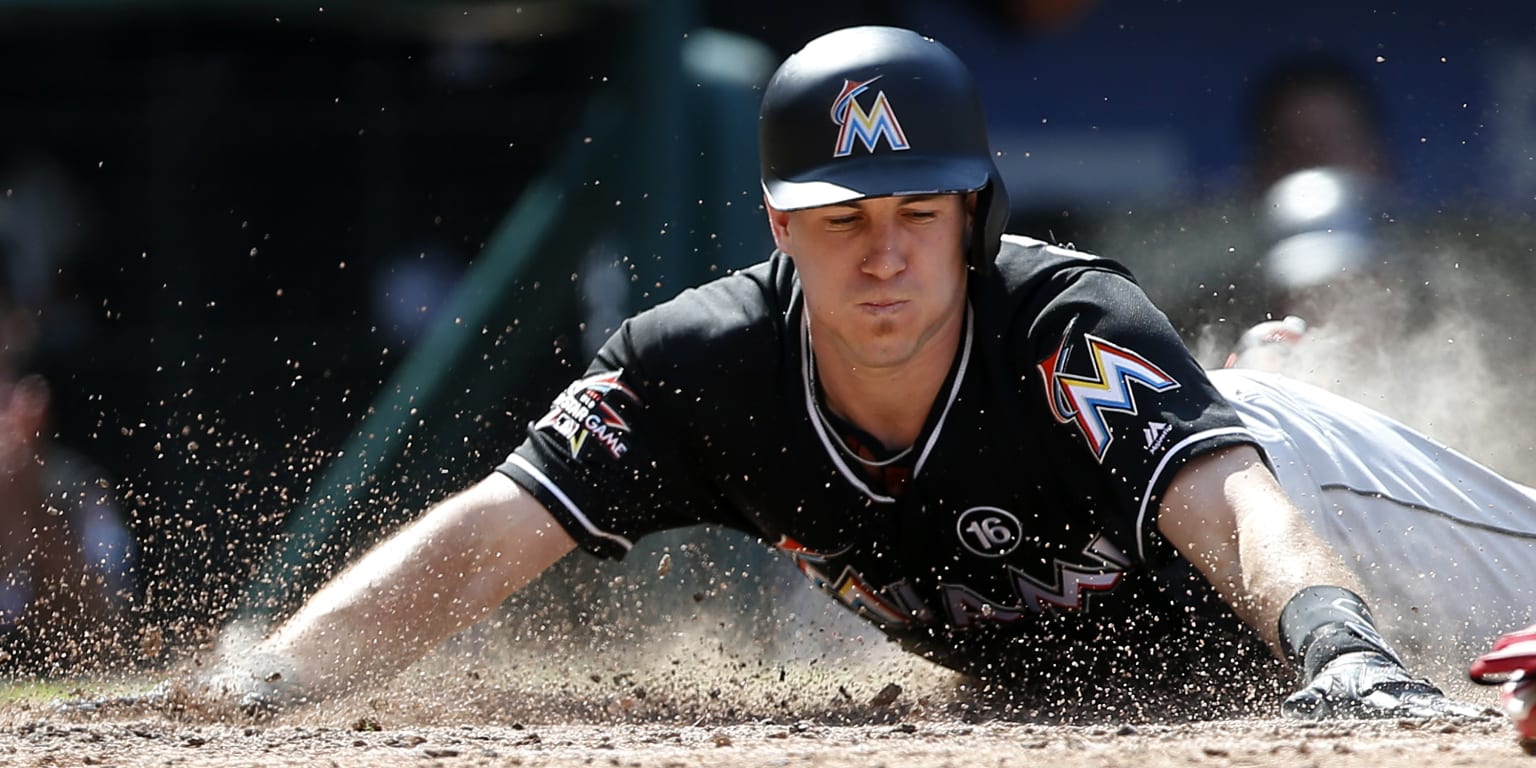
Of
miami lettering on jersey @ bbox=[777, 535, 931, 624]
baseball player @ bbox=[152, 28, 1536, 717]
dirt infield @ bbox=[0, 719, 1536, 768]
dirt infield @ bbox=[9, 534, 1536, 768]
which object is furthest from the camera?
miami lettering on jersey @ bbox=[777, 535, 931, 624]

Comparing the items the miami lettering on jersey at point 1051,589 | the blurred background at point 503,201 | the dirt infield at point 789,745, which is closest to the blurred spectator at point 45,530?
the blurred background at point 503,201

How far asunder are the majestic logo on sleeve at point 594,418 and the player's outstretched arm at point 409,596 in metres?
0.14

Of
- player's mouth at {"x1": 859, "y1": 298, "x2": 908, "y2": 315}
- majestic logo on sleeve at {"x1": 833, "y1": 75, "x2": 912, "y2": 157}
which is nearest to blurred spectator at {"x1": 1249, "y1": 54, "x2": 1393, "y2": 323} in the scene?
majestic logo on sleeve at {"x1": 833, "y1": 75, "x2": 912, "y2": 157}

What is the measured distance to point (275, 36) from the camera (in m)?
6.88

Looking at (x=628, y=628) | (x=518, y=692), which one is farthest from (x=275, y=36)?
(x=518, y=692)

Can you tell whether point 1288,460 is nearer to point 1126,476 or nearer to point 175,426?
point 1126,476

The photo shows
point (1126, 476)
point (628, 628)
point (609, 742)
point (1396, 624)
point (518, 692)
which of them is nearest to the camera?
point (609, 742)

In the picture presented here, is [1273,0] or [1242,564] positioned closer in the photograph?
[1242,564]

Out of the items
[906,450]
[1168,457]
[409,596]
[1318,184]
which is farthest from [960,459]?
[1318,184]

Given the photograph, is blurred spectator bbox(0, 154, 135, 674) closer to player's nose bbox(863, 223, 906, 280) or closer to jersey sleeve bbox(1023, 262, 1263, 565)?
player's nose bbox(863, 223, 906, 280)

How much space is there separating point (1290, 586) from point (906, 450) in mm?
847

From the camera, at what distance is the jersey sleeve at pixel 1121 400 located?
316cm

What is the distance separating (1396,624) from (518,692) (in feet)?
6.26

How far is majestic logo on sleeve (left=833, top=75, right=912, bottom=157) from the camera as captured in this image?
3.43 m
